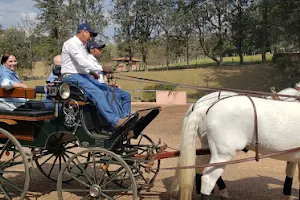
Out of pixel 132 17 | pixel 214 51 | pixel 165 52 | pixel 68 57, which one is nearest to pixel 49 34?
pixel 132 17

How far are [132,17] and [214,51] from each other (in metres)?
12.5

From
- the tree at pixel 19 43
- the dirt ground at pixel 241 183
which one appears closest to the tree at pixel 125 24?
the tree at pixel 19 43

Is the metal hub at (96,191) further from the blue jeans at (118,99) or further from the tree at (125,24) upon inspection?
the tree at (125,24)

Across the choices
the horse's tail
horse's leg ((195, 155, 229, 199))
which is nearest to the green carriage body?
the horse's tail

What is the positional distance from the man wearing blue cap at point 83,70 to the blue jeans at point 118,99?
4 centimetres

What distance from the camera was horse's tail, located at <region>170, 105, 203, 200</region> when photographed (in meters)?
4.34

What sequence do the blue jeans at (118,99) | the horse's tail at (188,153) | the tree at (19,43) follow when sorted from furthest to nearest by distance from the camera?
the tree at (19,43) < the blue jeans at (118,99) < the horse's tail at (188,153)

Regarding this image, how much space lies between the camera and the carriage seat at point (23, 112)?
462 cm

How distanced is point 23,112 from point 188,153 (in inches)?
94.9

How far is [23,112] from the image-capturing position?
191 inches

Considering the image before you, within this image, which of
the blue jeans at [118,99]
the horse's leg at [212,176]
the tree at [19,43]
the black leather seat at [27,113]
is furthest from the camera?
the tree at [19,43]

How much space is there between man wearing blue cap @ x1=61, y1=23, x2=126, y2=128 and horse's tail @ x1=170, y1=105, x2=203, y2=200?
0.86 m

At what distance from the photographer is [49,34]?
41.1m

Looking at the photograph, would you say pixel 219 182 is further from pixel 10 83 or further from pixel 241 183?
pixel 10 83
